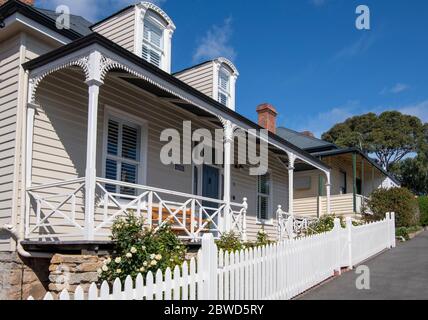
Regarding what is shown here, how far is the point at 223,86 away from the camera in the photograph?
51.5 feet

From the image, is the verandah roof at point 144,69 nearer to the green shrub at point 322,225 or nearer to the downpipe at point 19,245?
the downpipe at point 19,245

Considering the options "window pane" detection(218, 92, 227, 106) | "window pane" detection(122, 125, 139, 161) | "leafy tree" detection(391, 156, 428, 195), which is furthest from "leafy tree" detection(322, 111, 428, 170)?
"window pane" detection(122, 125, 139, 161)

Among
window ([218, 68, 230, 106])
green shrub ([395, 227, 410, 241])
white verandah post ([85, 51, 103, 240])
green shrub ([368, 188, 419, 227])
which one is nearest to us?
white verandah post ([85, 51, 103, 240])

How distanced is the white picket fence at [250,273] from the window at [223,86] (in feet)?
20.8

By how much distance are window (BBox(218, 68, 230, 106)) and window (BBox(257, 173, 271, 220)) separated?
350 centimetres

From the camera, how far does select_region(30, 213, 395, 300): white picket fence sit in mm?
4637

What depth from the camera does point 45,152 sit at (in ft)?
28.3

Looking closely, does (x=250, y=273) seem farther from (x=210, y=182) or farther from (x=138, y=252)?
(x=210, y=182)

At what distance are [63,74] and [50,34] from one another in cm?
81

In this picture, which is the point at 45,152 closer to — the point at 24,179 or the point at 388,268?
the point at 24,179

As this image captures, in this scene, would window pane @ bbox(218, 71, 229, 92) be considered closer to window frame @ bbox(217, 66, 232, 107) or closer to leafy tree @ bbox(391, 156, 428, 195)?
window frame @ bbox(217, 66, 232, 107)

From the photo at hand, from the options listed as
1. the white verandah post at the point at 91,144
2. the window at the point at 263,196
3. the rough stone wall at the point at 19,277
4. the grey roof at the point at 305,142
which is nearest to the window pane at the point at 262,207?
the window at the point at 263,196

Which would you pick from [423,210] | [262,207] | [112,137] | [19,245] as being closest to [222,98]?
[262,207]
